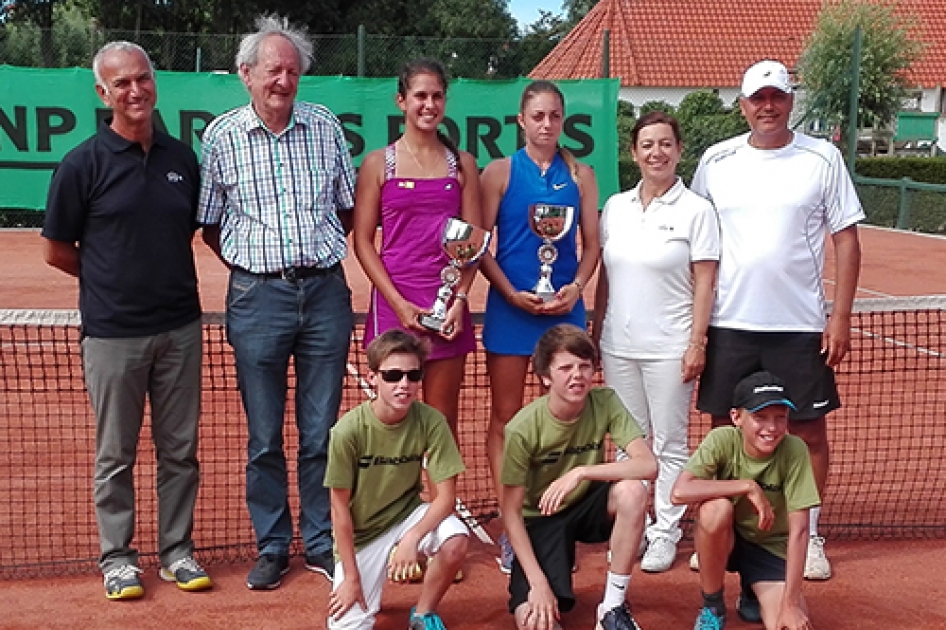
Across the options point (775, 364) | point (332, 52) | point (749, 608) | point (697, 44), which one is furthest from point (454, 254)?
point (697, 44)

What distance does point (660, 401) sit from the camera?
13.3ft

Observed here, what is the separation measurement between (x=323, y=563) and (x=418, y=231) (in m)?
1.28

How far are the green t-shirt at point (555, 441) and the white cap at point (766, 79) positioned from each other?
3.85 feet

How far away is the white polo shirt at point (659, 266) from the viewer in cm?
395

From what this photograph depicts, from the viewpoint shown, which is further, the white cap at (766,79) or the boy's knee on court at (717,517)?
the white cap at (766,79)

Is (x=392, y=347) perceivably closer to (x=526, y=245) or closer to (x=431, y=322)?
(x=431, y=322)

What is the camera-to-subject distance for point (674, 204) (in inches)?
157

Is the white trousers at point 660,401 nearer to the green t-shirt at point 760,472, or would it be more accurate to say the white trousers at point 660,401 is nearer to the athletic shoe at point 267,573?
the green t-shirt at point 760,472

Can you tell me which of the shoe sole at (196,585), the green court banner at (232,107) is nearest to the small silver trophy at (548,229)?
the shoe sole at (196,585)

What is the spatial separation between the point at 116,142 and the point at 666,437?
218 cm

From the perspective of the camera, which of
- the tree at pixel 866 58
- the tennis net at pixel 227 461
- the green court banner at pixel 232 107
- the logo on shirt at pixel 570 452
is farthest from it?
the tree at pixel 866 58

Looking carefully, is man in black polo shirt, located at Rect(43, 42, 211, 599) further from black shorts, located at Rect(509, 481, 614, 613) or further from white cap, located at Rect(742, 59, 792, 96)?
white cap, located at Rect(742, 59, 792, 96)

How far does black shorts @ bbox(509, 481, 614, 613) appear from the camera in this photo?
146 inches

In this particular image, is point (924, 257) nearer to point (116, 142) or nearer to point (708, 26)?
point (116, 142)
